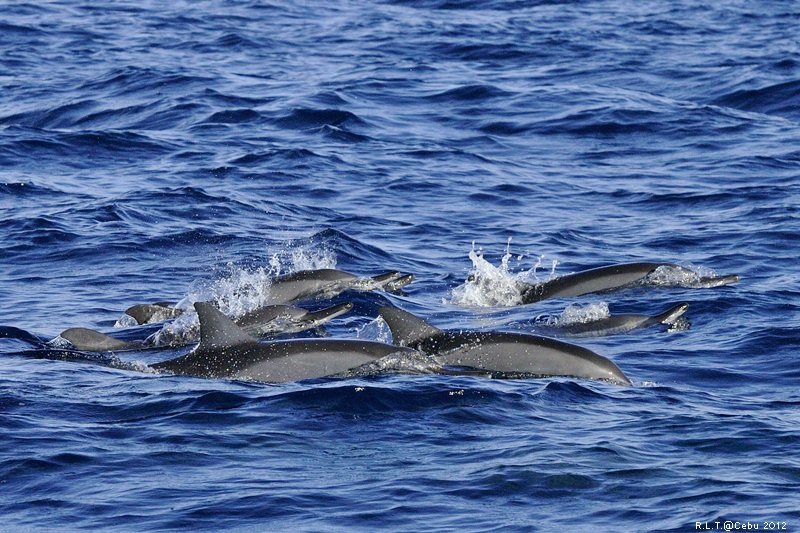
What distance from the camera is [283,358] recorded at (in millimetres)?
11664

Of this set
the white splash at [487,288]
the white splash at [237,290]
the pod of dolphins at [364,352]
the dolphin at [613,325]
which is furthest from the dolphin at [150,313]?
the dolphin at [613,325]

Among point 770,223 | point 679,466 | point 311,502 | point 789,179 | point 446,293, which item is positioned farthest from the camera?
point 789,179

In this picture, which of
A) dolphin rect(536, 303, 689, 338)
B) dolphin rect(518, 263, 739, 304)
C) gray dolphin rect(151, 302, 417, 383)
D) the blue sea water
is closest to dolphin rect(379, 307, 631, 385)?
the blue sea water

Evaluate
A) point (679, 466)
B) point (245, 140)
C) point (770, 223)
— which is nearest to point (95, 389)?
point (679, 466)

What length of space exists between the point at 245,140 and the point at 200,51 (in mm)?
9198

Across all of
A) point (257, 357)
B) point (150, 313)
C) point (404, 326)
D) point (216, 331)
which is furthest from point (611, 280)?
point (216, 331)

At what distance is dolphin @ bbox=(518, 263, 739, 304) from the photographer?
16.1m

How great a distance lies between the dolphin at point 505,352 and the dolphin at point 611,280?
367cm

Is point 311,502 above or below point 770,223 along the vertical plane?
above

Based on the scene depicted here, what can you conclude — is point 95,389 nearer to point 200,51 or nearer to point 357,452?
point 357,452

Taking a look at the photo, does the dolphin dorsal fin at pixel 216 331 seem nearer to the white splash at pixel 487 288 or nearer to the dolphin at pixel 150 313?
the dolphin at pixel 150 313

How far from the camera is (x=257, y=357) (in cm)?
1166

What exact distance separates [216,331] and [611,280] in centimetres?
605

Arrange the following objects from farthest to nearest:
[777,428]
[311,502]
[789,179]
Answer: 1. [789,179]
2. [777,428]
3. [311,502]
